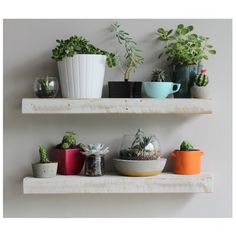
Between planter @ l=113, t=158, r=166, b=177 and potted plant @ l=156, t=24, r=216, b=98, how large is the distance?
0.85ft

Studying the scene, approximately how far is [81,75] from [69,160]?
30 cm

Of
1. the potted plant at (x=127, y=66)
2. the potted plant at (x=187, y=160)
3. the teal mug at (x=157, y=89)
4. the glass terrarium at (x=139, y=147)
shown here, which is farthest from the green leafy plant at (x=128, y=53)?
the potted plant at (x=187, y=160)

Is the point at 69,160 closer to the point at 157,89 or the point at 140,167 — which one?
the point at 140,167

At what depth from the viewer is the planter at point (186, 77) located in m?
1.65

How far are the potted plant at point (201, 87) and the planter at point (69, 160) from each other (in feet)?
1.46

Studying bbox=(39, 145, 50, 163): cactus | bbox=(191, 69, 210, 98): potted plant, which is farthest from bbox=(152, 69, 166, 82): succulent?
bbox=(39, 145, 50, 163): cactus

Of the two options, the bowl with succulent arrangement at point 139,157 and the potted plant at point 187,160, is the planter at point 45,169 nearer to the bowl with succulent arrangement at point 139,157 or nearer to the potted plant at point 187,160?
the bowl with succulent arrangement at point 139,157

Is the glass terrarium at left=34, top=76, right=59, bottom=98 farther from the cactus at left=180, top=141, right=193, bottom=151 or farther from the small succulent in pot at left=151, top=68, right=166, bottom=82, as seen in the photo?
the cactus at left=180, top=141, right=193, bottom=151

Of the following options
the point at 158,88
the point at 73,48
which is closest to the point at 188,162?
the point at 158,88

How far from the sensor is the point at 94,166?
1611mm

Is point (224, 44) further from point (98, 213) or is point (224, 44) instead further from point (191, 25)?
point (98, 213)

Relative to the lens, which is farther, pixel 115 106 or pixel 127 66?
pixel 127 66

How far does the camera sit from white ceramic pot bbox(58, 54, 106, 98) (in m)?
1.56

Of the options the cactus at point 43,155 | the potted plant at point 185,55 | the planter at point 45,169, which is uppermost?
the potted plant at point 185,55
